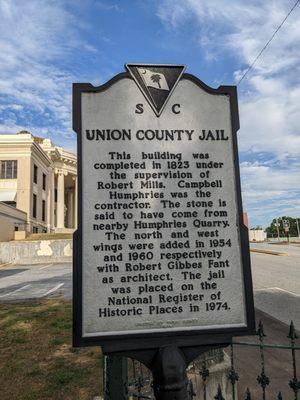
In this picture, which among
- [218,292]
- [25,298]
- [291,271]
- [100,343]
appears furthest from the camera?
[291,271]

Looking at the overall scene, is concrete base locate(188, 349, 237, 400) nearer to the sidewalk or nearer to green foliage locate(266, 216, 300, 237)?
the sidewalk

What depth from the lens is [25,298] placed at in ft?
37.2

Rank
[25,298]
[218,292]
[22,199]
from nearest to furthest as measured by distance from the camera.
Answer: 1. [218,292]
2. [25,298]
3. [22,199]

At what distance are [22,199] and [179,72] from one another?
4485 centimetres

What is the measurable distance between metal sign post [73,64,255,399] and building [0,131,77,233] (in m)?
40.4

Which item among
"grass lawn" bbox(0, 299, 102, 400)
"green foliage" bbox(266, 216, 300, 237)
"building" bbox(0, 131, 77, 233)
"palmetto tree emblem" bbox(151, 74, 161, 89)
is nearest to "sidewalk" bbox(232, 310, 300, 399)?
"grass lawn" bbox(0, 299, 102, 400)

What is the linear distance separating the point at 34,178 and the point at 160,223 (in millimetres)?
47922

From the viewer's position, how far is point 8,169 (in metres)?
44.7

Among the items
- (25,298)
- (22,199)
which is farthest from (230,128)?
(22,199)

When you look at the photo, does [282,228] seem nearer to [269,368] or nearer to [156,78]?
[269,368]

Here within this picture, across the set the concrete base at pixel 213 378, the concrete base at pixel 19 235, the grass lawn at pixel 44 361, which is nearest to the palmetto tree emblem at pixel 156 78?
the concrete base at pixel 213 378

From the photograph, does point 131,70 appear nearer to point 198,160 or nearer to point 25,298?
point 198,160

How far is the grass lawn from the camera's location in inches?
195

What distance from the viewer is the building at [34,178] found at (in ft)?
145
